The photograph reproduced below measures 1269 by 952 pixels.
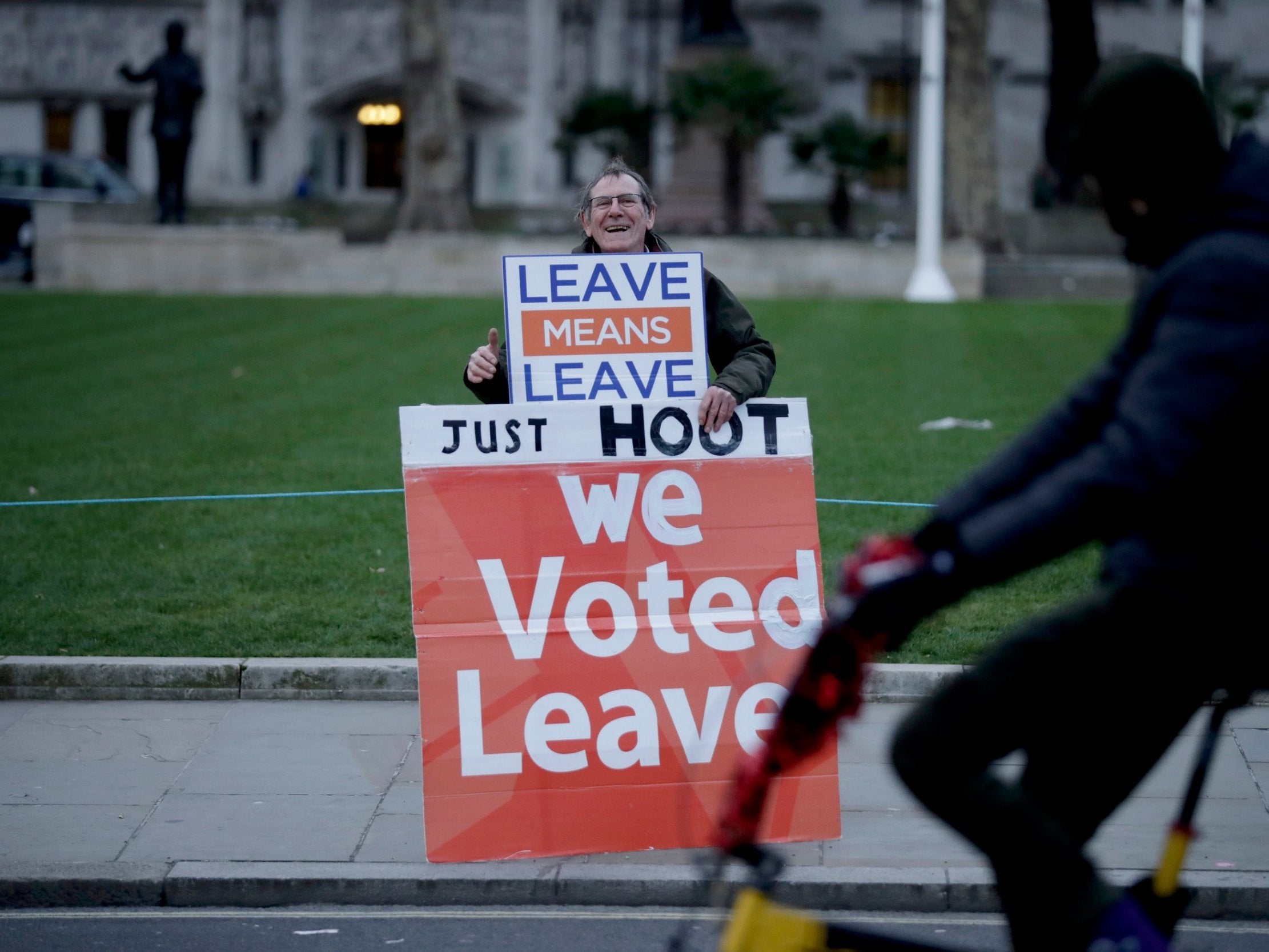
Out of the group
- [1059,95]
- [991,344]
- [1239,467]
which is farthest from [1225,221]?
[1059,95]

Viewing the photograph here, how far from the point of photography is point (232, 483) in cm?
1073

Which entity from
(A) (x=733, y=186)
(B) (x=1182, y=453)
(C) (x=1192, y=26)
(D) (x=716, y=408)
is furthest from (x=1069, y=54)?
(B) (x=1182, y=453)

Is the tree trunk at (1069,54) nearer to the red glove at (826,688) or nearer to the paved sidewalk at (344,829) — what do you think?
the paved sidewalk at (344,829)

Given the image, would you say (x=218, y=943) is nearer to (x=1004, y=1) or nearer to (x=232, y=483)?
(x=232, y=483)

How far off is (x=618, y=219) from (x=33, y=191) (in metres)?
30.0

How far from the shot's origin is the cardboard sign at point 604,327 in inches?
211

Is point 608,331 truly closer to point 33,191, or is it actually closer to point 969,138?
point 969,138

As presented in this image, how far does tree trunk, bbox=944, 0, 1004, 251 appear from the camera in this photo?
106 ft

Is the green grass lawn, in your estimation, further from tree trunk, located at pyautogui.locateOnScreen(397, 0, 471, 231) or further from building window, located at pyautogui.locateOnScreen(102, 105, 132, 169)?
building window, located at pyautogui.locateOnScreen(102, 105, 132, 169)

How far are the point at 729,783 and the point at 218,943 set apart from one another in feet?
4.82

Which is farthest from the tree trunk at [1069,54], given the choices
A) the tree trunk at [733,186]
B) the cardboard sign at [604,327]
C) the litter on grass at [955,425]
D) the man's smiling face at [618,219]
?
the cardboard sign at [604,327]

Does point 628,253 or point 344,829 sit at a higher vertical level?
point 628,253

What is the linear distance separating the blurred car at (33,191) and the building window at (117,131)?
17136 mm

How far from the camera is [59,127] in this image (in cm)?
5222
